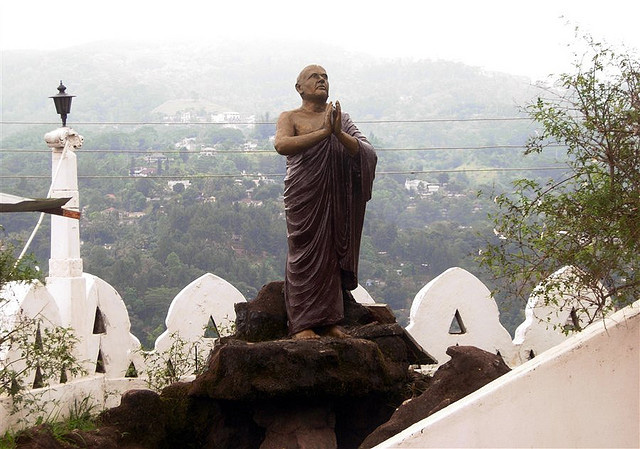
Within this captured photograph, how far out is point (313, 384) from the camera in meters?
8.50

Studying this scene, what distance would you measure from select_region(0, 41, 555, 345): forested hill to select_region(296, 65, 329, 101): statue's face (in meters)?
1.60

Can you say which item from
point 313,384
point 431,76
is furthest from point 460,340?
point 431,76

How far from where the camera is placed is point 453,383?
328 inches

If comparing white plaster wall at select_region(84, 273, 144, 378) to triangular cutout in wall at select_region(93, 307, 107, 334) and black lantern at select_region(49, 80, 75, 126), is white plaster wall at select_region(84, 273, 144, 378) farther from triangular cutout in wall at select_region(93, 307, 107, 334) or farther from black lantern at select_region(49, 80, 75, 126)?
black lantern at select_region(49, 80, 75, 126)

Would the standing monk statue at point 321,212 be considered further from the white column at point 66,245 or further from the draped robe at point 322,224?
the white column at point 66,245

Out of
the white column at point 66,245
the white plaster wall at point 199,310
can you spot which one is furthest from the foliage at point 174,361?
the white column at point 66,245

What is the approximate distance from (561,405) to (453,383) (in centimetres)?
178

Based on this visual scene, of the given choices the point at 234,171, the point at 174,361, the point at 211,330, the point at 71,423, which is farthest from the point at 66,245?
the point at 234,171

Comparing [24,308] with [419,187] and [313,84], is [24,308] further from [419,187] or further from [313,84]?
[419,187]

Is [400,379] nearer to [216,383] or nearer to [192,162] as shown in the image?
[216,383]

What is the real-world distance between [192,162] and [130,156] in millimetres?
3177

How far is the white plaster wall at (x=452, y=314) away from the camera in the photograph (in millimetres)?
12609

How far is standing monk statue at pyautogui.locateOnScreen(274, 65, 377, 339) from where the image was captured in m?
9.38

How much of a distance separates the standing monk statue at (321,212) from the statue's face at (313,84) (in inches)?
8.6
